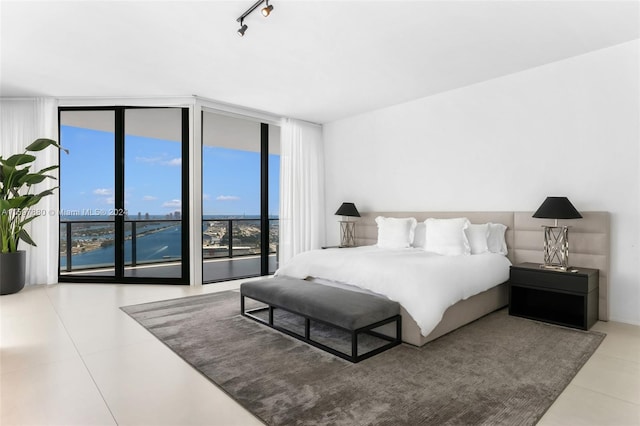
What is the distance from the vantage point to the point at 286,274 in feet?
13.4

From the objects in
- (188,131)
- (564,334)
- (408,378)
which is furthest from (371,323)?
(188,131)

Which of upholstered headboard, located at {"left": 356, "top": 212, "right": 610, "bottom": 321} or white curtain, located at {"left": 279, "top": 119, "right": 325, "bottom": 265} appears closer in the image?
upholstered headboard, located at {"left": 356, "top": 212, "right": 610, "bottom": 321}

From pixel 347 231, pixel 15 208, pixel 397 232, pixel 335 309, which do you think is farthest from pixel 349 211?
pixel 15 208

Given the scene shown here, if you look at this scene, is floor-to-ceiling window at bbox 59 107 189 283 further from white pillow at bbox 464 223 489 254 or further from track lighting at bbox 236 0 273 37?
white pillow at bbox 464 223 489 254

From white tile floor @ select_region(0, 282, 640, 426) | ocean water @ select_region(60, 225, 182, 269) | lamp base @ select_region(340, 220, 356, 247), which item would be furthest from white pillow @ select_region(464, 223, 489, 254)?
ocean water @ select_region(60, 225, 182, 269)

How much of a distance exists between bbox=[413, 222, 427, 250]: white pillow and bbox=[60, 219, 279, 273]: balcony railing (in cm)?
→ 269

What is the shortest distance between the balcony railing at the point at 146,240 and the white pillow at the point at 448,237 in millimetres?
3094

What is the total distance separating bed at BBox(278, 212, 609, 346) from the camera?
290cm

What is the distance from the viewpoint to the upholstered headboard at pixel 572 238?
3.57 metres

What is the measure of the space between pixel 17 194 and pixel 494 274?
622 centimetres

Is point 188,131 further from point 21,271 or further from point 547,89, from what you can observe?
point 547,89

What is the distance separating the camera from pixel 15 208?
4773 millimetres

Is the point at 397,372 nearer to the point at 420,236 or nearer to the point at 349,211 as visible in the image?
the point at 420,236

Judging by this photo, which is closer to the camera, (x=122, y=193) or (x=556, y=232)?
(x=556, y=232)
